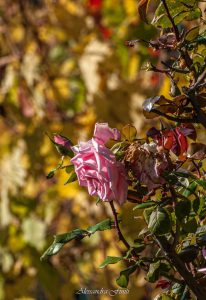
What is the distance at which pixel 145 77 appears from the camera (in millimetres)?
2697

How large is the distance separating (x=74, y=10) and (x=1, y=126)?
68 centimetres

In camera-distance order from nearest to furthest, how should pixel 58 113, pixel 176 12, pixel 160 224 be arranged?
pixel 160 224 → pixel 176 12 → pixel 58 113

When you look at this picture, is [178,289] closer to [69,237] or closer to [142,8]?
[69,237]

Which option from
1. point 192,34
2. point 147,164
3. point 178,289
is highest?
point 192,34

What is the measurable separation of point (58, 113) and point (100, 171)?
2018 millimetres

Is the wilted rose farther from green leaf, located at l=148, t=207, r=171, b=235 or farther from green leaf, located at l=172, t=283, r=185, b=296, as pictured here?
green leaf, located at l=172, t=283, r=185, b=296

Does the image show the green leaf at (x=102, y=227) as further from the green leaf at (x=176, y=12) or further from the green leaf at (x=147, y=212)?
the green leaf at (x=176, y=12)

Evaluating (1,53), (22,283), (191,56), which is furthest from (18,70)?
(191,56)

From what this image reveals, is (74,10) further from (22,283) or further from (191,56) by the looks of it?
(191,56)

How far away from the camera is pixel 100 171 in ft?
2.36

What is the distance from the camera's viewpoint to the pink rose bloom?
0.72 meters

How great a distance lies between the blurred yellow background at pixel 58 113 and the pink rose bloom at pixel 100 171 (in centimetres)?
126

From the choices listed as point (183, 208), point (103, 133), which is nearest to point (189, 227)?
point (183, 208)

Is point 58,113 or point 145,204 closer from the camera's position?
point 145,204
